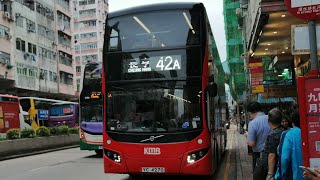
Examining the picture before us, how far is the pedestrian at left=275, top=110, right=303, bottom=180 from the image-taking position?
4.73 metres

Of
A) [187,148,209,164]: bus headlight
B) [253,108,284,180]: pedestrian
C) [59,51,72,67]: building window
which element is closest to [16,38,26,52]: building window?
[59,51,72,67]: building window

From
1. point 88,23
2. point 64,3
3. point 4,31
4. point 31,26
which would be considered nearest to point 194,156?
point 4,31

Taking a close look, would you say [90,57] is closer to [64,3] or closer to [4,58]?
[64,3]

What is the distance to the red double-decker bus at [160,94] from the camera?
30.2ft

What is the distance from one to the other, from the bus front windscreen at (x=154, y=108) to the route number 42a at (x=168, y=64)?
13.0 inches

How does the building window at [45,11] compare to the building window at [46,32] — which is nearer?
the building window at [46,32]

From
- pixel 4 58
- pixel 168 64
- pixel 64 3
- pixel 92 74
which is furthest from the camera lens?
pixel 64 3

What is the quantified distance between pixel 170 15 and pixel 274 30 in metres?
5.50

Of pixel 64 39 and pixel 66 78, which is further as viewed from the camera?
pixel 64 39

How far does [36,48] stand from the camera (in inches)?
1784

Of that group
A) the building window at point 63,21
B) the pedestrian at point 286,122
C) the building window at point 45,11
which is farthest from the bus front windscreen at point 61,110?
the pedestrian at point 286,122

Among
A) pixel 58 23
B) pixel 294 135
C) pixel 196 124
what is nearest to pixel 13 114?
pixel 196 124

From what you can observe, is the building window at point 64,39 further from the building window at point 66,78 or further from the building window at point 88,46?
the building window at point 88,46

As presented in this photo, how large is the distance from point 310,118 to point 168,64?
17.8ft
